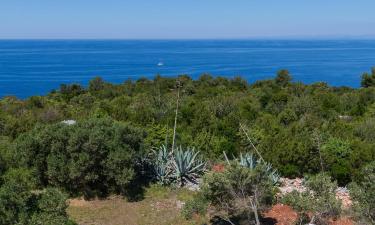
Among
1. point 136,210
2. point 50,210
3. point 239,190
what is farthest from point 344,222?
point 50,210

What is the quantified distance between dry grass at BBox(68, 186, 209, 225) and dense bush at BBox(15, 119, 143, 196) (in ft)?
1.73

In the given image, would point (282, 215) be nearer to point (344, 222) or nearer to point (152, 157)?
point (344, 222)

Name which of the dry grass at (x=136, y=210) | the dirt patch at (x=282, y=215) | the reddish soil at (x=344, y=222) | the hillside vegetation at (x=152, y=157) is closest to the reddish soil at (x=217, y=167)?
the hillside vegetation at (x=152, y=157)

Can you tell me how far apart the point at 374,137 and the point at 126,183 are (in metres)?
10.5

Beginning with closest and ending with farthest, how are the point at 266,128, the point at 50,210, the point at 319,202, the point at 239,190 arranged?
the point at 50,210, the point at 319,202, the point at 239,190, the point at 266,128

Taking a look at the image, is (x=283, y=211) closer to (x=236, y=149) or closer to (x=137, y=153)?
(x=137, y=153)

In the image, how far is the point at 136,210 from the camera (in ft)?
37.0

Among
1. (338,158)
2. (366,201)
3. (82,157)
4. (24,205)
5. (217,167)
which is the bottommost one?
(217,167)

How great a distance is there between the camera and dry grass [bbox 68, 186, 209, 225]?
10531 millimetres

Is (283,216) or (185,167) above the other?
(185,167)

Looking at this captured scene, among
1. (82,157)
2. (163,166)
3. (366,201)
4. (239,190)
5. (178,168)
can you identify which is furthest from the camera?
(163,166)

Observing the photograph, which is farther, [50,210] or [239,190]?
[239,190]

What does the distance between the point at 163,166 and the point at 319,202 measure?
5.75 m

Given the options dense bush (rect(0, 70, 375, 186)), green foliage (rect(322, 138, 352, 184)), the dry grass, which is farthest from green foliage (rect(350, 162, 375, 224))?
green foliage (rect(322, 138, 352, 184))
